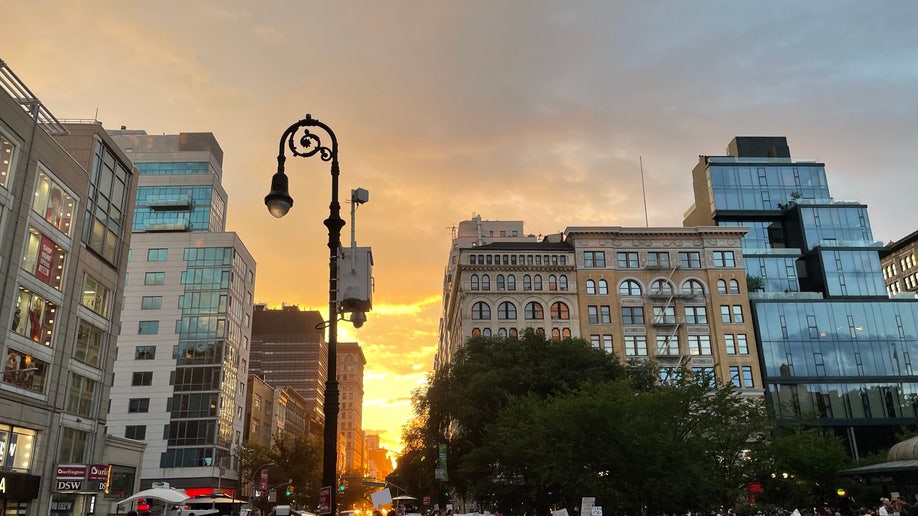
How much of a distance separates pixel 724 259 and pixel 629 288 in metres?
13.4

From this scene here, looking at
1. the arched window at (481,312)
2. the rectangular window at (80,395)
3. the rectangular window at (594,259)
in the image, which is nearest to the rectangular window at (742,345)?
the rectangular window at (594,259)

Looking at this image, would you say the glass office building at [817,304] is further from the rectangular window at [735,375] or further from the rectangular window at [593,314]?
the rectangular window at [593,314]

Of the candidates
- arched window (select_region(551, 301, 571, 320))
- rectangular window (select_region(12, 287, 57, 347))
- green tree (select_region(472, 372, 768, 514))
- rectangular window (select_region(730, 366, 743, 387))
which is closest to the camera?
green tree (select_region(472, 372, 768, 514))

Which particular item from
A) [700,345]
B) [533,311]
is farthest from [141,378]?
[700,345]

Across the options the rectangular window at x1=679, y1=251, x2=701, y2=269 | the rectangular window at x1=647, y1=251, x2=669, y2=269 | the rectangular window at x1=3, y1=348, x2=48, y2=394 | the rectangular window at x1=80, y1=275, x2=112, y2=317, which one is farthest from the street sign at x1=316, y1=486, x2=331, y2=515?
the rectangular window at x1=679, y1=251, x2=701, y2=269

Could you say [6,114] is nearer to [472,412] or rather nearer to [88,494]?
[88,494]

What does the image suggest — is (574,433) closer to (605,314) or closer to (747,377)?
(605,314)

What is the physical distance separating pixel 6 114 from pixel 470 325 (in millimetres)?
59417

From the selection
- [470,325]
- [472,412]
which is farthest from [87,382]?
[470,325]

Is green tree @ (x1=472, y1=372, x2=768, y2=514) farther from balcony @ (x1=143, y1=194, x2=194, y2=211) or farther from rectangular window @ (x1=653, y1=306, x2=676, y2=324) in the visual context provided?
balcony @ (x1=143, y1=194, x2=194, y2=211)

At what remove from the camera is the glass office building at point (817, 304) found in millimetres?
81188

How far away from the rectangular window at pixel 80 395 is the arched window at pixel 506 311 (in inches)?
2052

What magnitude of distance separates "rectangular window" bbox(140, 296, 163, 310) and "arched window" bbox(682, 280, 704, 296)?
6572cm

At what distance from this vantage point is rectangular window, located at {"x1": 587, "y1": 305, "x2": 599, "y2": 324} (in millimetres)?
84125
